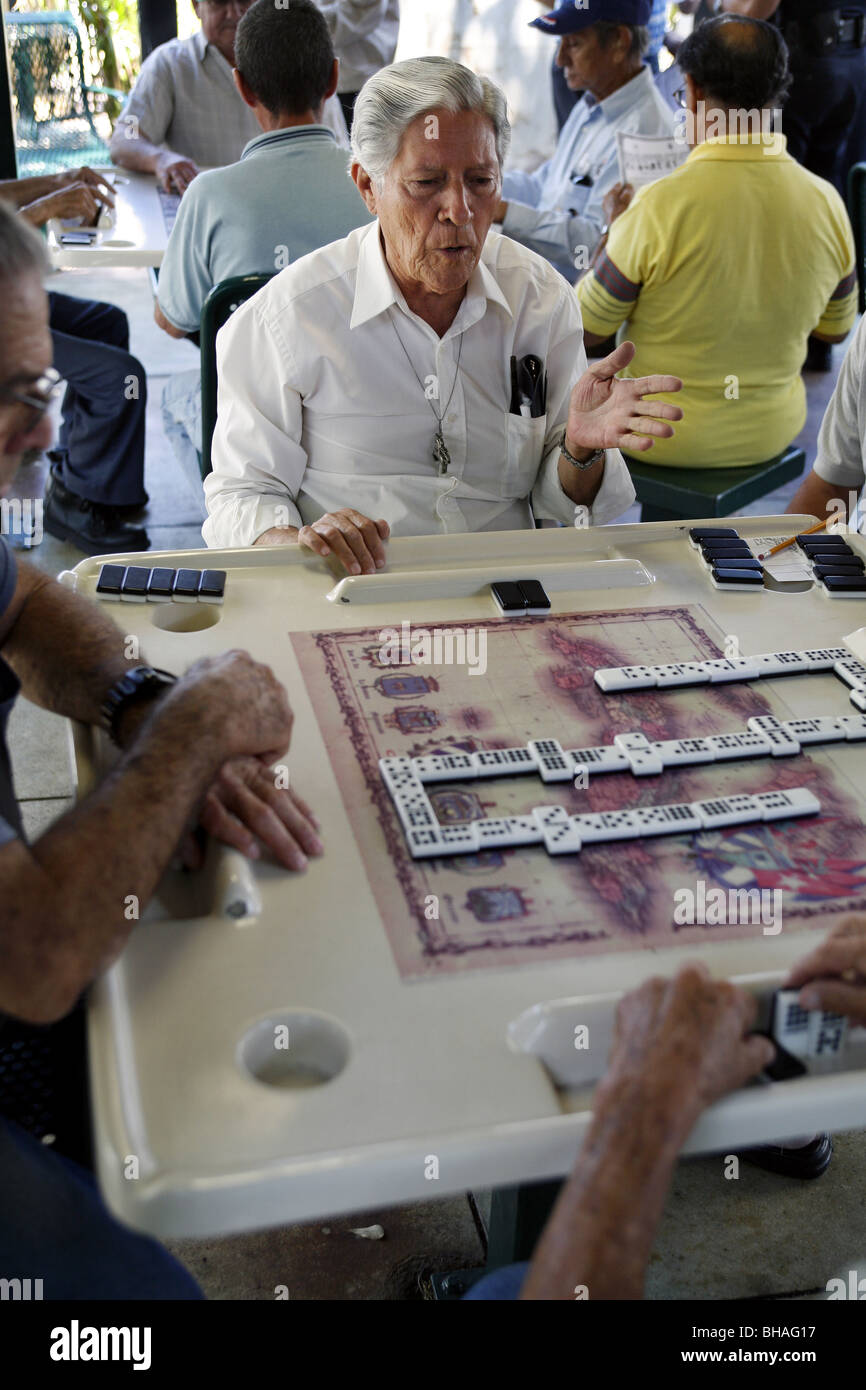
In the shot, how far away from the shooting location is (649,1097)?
105cm

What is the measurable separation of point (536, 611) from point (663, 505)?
1.47m

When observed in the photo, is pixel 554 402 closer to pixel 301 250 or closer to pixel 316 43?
pixel 301 250

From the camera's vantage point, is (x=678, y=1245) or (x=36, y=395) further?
(x=678, y=1245)

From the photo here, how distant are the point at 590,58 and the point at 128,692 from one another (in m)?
3.36

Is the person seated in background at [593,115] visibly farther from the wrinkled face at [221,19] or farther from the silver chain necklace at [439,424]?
the silver chain necklace at [439,424]

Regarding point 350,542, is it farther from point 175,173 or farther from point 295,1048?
point 175,173

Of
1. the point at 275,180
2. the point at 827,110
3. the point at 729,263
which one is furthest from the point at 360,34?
the point at 729,263

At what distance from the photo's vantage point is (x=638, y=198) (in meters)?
3.12

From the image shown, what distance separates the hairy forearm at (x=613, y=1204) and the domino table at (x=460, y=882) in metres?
0.04

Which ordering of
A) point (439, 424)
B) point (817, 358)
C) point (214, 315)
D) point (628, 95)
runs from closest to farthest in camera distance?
point (439, 424) → point (214, 315) → point (628, 95) → point (817, 358)

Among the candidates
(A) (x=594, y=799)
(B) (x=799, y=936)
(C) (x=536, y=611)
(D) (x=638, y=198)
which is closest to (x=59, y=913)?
(A) (x=594, y=799)

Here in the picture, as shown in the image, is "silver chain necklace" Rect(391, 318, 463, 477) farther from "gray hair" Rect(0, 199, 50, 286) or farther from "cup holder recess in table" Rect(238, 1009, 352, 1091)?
"cup holder recess in table" Rect(238, 1009, 352, 1091)

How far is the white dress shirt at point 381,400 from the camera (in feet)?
7.35

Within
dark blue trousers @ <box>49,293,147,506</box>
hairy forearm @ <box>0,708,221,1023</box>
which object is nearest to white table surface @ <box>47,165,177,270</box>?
dark blue trousers @ <box>49,293,147,506</box>
